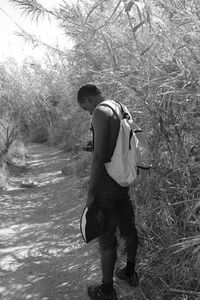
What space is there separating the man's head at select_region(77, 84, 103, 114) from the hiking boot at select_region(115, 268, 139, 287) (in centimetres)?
124

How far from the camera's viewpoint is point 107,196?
2186mm

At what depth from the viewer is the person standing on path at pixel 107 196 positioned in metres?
2.04

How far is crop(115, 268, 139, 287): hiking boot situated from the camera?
8.13 feet

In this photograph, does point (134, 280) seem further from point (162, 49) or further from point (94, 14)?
point (94, 14)

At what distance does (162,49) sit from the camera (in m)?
2.26

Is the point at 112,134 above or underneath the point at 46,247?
above

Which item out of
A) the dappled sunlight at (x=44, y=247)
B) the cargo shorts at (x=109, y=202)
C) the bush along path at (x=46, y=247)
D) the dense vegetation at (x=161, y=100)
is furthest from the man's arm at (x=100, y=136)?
the dappled sunlight at (x=44, y=247)

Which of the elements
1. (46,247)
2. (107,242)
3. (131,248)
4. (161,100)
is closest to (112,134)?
(161,100)

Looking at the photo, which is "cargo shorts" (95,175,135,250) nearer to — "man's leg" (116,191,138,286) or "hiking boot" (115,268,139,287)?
"man's leg" (116,191,138,286)

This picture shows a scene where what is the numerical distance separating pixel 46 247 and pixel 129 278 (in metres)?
1.36

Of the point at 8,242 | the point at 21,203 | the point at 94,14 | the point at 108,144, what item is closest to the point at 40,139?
the point at 21,203

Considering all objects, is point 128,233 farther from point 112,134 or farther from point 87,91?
point 87,91

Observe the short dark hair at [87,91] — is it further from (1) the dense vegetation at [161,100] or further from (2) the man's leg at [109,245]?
(2) the man's leg at [109,245]

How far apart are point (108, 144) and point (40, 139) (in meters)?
11.9
